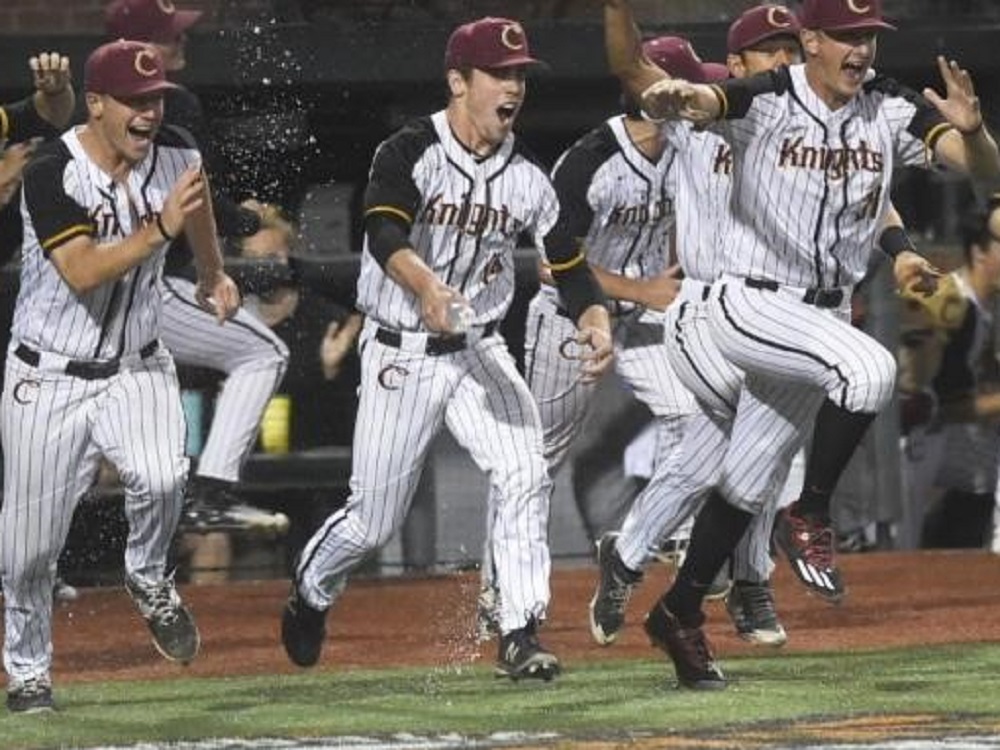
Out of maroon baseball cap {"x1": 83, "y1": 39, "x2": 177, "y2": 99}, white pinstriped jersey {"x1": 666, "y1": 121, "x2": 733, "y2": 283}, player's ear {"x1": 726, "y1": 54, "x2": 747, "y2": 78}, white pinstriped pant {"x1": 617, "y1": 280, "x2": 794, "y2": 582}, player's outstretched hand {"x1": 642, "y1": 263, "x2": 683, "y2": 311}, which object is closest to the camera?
maroon baseball cap {"x1": 83, "y1": 39, "x2": 177, "y2": 99}

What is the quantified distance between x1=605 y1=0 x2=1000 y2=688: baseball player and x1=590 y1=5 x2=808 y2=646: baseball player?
0.24 meters

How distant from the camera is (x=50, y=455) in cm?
867

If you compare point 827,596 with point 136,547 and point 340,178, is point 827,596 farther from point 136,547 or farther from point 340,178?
point 340,178

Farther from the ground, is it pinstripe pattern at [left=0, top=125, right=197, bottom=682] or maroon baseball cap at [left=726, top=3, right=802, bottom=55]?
maroon baseball cap at [left=726, top=3, right=802, bottom=55]

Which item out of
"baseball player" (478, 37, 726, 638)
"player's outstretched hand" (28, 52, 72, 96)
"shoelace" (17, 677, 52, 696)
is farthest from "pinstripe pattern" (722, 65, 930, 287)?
"shoelace" (17, 677, 52, 696)

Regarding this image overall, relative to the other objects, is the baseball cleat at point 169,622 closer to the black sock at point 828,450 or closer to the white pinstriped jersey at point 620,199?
the black sock at point 828,450

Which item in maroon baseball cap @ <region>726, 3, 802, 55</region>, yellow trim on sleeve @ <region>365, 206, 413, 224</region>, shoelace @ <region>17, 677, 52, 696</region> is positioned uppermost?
maroon baseball cap @ <region>726, 3, 802, 55</region>

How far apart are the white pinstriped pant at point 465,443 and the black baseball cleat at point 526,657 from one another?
0.11 feet

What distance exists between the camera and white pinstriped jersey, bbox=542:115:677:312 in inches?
425

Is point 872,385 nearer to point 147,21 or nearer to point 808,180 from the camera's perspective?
point 808,180

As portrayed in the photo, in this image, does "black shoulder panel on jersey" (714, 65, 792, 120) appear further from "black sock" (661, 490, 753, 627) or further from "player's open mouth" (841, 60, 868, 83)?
"black sock" (661, 490, 753, 627)

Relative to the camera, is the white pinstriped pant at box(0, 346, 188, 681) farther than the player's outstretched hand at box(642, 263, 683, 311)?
No

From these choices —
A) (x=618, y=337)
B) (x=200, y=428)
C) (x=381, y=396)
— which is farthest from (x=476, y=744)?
(x=200, y=428)

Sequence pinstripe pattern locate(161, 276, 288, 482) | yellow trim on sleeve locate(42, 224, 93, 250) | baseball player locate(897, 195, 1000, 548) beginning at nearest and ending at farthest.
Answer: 1. yellow trim on sleeve locate(42, 224, 93, 250)
2. pinstripe pattern locate(161, 276, 288, 482)
3. baseball player locate(897, 195, 1000, 548)
